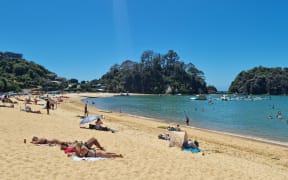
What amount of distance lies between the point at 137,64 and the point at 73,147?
454 feet

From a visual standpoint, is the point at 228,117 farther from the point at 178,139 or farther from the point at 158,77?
the point at 158,77

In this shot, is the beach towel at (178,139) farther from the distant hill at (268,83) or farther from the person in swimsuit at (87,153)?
the distant hill at (268,83)

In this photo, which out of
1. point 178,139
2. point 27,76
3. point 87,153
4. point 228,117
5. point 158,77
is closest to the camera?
point 87,153

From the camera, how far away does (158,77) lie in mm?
145750

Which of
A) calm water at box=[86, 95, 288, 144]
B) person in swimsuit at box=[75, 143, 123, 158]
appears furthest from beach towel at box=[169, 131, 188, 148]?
calm water at box=[86, 95, 288, 144]

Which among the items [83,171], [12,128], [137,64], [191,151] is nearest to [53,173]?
[83,171]

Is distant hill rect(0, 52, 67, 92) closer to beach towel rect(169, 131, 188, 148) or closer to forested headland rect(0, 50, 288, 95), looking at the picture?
forested headland rect(0, 50, 288, 95)

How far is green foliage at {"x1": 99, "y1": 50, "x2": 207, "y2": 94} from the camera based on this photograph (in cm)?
14475

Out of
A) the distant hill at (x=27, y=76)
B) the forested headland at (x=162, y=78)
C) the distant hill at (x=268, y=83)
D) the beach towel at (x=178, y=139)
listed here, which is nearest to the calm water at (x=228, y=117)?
the beach towel at (x=178, y=139)

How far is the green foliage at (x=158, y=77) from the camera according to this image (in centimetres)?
14475

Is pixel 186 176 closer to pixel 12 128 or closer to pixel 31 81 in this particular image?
pixel 12 128

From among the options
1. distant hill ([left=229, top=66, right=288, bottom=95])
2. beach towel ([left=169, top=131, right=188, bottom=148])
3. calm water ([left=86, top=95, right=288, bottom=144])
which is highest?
distant hill ([left=229, top=66, right=288, bottom=95])

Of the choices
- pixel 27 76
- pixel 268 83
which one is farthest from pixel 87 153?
pixel 268 83

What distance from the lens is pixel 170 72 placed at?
151 m
